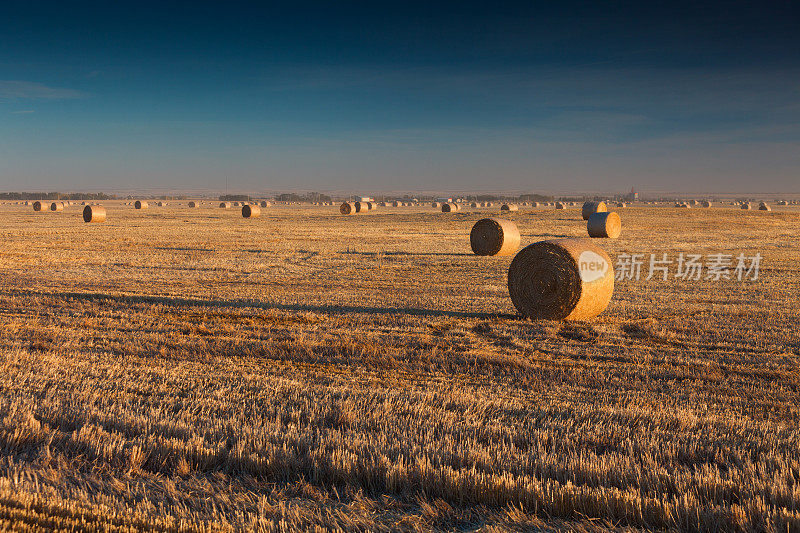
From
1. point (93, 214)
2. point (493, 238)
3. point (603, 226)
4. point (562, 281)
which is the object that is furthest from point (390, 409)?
point (93, 214)

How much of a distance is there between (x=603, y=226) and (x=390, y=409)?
1294 inches

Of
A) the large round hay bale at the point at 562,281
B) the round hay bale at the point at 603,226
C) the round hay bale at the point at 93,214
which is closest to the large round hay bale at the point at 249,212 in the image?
the round hay bale at the point at 93,214

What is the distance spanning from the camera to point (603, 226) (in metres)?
37.2

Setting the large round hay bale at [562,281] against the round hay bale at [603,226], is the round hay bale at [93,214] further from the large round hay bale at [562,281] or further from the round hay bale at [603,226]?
the large round hay bale at [562,281]

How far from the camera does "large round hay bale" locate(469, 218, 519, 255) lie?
2791 cm

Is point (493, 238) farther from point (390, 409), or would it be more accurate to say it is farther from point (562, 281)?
point (390, 409)

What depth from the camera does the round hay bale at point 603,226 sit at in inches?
1464

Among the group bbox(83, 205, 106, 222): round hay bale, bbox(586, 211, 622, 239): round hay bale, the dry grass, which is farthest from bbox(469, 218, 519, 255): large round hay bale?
bbox(83, 205, 106, 222): round hay bale

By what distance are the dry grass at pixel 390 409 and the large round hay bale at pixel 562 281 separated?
23.7 inches

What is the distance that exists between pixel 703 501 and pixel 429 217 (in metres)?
58.2

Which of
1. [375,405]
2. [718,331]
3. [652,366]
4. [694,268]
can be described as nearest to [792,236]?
[694,268]

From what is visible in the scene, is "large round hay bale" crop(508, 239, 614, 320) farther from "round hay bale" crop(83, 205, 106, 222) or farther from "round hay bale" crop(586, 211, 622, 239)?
"round hay bale" crop(83, 205, 106, 222)

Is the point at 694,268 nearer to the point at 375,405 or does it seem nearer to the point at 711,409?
the point at 711,409

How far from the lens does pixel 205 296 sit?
52.1 feet
